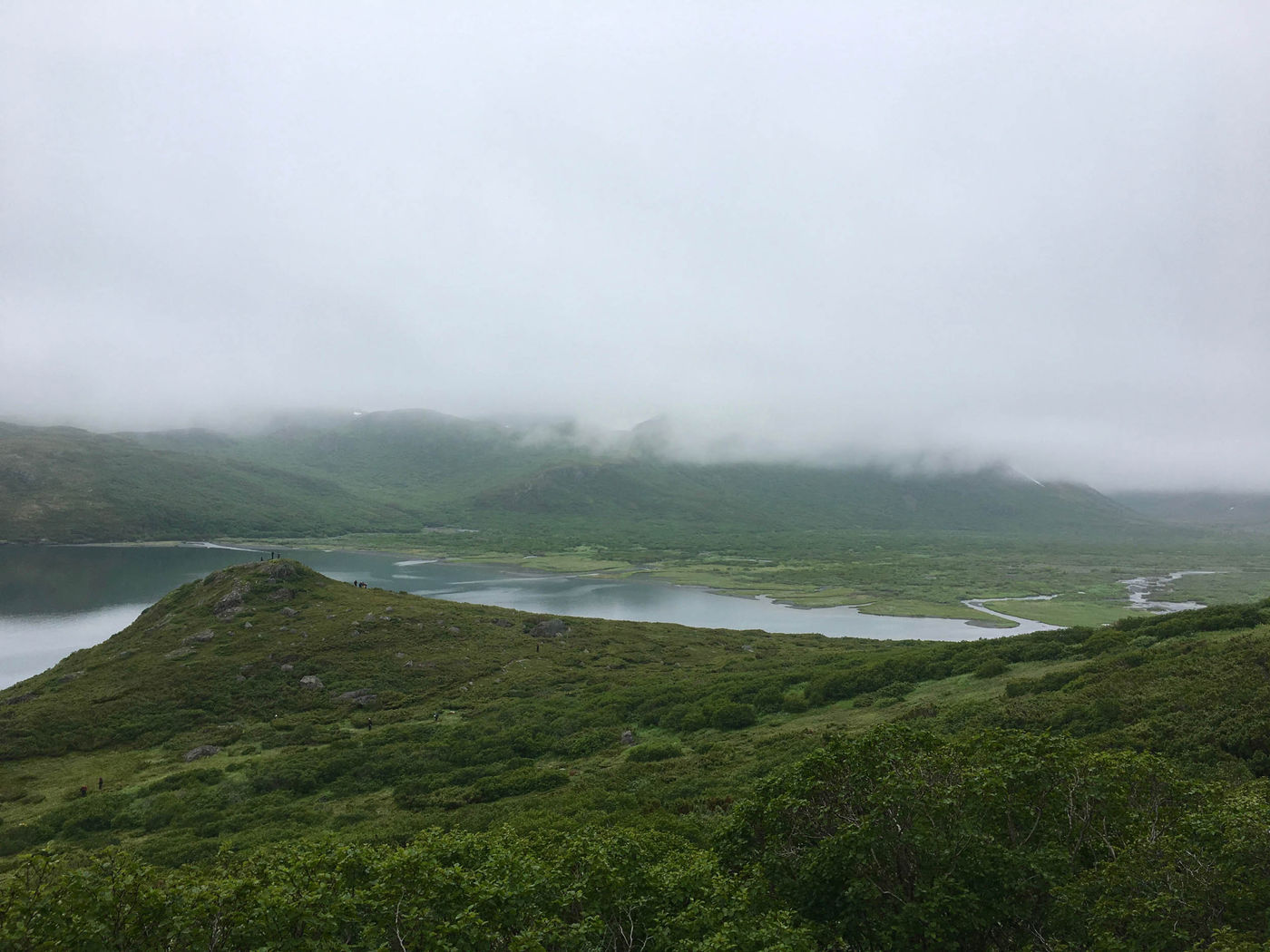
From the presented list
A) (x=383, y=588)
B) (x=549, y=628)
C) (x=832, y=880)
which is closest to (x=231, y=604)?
(x=549, y=628)

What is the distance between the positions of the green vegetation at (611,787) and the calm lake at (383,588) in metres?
37.1

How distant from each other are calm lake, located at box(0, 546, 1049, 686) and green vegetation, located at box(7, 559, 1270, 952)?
3711cm

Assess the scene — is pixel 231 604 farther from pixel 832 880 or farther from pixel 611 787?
pixel 832 880

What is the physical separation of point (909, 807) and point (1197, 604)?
156213 mm

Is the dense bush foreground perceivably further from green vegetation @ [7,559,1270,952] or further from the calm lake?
the calm lake

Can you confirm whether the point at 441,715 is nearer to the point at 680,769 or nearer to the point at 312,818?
the point at 312,818

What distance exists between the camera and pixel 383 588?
125000 millimetres

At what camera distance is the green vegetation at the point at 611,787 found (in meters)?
11.3

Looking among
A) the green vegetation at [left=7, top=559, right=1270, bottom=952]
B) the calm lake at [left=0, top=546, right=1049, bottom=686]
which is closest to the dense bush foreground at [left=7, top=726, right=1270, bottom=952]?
the green vegetation at [left=7, top=559, right=1270, bottom=952]

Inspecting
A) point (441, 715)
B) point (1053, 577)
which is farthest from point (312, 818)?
point (1053, 577)

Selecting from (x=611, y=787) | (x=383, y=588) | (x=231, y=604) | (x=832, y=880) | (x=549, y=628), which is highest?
(x=832, y=880)

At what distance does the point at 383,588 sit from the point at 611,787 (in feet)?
345

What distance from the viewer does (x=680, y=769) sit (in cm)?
3334

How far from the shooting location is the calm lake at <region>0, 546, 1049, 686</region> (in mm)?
99500
